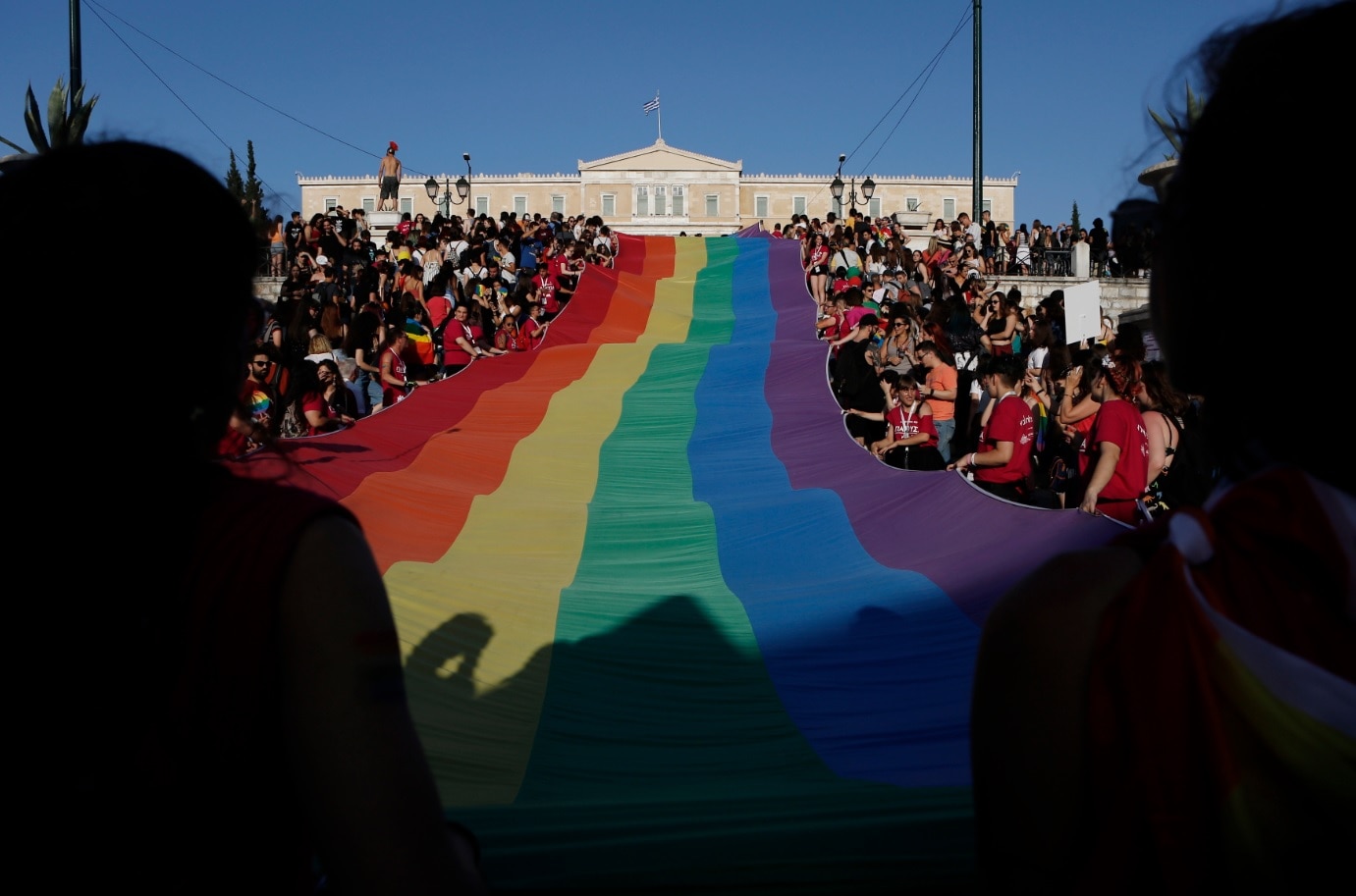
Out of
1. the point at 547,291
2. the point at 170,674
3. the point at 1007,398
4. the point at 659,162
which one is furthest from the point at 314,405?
the point at 659,162

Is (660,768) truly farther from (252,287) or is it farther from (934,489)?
(934,489)

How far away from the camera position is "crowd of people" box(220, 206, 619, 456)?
24.6ft

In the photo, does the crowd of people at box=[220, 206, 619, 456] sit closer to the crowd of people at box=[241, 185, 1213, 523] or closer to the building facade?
the crowd of people at box=[241, 185, 1213, 523]

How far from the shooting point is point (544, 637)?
3.72 m

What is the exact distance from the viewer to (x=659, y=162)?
224ft

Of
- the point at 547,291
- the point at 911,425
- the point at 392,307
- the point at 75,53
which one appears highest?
the point at 75,53

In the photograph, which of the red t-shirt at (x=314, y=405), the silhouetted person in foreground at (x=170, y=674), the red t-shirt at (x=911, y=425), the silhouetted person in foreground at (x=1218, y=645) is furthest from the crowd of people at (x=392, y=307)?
the red t-shirt at (x=911, y=425)

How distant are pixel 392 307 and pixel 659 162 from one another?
57796 millimetres

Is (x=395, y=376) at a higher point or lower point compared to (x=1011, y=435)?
higher

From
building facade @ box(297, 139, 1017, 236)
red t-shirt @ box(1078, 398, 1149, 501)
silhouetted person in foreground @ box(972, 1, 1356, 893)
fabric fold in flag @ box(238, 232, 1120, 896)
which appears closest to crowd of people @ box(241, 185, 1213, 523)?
red t-shirt @ box(1078, 398, 1149, 501)

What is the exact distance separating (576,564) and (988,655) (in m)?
3.86

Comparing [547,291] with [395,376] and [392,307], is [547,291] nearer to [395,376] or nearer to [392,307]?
[392,307]

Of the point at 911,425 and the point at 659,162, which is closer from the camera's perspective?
the point at 911,425

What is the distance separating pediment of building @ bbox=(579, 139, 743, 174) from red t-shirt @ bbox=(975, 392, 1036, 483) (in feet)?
211
